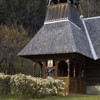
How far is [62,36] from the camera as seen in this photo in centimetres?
2741

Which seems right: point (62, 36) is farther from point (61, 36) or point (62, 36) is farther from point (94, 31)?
point (94, 31)

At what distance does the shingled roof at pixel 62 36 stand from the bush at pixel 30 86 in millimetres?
4481

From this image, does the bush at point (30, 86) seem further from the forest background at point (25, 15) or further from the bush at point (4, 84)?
the forest background at point (25, 15)

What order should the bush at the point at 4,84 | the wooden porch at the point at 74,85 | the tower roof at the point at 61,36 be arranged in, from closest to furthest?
the bush at the point at 4,84, the wooden porch at the point at 74,85, the tower roof at the point at 61,36

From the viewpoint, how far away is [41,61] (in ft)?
90.3

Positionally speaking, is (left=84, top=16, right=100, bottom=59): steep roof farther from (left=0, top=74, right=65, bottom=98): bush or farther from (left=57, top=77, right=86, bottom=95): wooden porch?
(left=0, top=74, right=65, bottom=98): bush

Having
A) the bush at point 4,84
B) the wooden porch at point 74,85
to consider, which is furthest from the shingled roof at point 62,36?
the bush at point 4,84

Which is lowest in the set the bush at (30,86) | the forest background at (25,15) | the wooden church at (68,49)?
the bush at (30,86)

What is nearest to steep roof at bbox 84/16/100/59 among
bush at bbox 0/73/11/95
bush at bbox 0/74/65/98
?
bush at bbox 0/74/65/98

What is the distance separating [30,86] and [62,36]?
842cm

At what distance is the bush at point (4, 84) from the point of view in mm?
21406

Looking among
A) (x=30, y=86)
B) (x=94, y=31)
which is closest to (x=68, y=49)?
(x=30, y=86)

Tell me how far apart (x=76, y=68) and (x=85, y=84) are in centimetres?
157

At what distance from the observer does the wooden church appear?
85.3 ft
